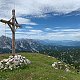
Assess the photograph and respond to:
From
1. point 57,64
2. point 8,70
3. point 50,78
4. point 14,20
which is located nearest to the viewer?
point 50,78

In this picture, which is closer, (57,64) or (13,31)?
(13,31)

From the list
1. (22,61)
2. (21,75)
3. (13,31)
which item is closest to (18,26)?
(13,31)

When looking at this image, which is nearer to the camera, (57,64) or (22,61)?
(22,61)

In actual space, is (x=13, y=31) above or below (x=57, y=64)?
above

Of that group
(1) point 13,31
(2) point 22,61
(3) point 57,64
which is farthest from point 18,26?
(3) point 57,64

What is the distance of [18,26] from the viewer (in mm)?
44062

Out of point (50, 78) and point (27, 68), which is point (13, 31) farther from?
point (50, 78)

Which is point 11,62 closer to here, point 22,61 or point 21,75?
point 22,61

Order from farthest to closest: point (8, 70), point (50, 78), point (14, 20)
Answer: point (14, 20)
point (8, 70)
point (50, 78)

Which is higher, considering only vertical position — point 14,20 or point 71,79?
point 14,20

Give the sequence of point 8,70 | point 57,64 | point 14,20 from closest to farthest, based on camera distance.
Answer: point 8,70 → point 14,20 → point 57,64

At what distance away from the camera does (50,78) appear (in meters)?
30.5

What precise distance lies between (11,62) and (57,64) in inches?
460

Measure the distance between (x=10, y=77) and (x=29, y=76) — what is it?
8.45 ft
